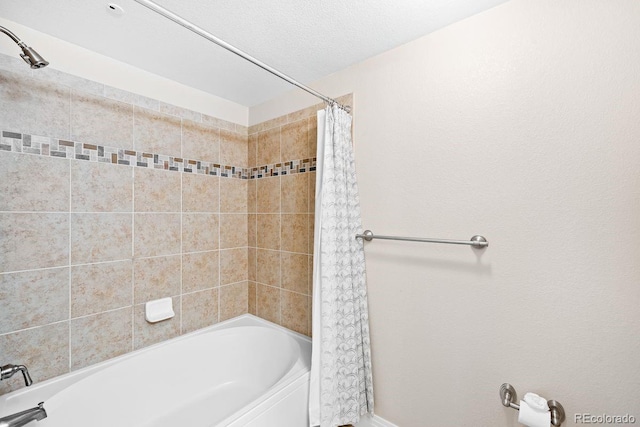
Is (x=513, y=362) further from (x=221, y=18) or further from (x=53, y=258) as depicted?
(x=53, y=258)

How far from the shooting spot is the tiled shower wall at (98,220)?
130cm

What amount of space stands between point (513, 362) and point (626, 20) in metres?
1.35

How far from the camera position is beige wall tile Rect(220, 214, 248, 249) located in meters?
2.13

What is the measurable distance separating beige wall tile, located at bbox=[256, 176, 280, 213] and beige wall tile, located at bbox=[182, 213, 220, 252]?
353 millimetres

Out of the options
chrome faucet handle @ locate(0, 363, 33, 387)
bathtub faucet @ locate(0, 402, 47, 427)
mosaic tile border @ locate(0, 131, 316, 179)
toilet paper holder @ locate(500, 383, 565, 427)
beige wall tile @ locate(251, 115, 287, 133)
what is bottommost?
bathtub faucet @ locate(0, 402, 47, 427)

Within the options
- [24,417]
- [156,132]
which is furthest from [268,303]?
[156,132]

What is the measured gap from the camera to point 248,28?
1363 millimetres

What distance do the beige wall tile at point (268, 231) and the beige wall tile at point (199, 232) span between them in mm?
322

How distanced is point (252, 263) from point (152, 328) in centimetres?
80

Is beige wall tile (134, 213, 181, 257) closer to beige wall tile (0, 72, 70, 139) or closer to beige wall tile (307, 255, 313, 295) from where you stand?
beige wall tile (0, 72, 70, 139)

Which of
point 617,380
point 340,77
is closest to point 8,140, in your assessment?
point 340,77

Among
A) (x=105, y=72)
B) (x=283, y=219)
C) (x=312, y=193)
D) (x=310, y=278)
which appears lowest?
(x=310, y=278)
